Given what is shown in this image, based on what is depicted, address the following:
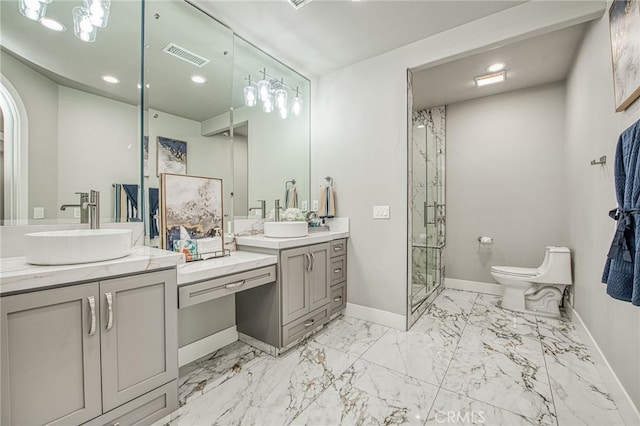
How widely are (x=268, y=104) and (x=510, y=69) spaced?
8.41 ft

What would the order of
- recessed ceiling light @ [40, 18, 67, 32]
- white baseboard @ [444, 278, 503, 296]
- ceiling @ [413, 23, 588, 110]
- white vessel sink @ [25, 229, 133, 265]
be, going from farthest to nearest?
white baseboard @ [444, 278, 503, 296] < ceiling @ [413, 23, 588, 110] < recessed ceiling light @ [40, 18, 67, 32] < white vessel sink @ [25, 229, 133, 265]

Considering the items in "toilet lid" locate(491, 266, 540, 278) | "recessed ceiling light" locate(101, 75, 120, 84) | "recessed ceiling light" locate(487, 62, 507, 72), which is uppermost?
"recessed ceiling light" locate(487, 62, 507, 72)

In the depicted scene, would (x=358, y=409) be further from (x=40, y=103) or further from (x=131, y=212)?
(x=40, y=103)

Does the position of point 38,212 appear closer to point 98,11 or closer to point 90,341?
point 90,341

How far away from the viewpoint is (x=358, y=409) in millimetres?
1513

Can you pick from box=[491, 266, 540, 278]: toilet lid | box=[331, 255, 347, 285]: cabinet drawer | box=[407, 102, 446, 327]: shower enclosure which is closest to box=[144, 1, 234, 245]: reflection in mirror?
box=[331, 255, 347, 285]: cabinet drawer

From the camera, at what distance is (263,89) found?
2.64m

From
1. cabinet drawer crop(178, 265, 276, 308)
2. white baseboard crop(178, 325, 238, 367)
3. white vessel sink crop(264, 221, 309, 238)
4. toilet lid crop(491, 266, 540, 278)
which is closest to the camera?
cabinet drawer crop(178, 265, 276, 308)

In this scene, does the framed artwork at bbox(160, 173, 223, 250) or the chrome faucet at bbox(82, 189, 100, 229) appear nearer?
the chrome faucet at bbox(82, 189, 100, 229)

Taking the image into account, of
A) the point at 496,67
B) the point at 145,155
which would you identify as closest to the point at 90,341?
the point at 145,155

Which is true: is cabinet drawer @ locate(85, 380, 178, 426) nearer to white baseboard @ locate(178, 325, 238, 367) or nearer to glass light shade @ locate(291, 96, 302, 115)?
white baseboard @ locate(178, 325, 238, 367)

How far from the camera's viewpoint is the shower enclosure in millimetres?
3144

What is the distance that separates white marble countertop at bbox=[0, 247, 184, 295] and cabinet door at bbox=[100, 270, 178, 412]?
45 millimetres

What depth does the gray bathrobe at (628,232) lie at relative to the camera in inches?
47.5
